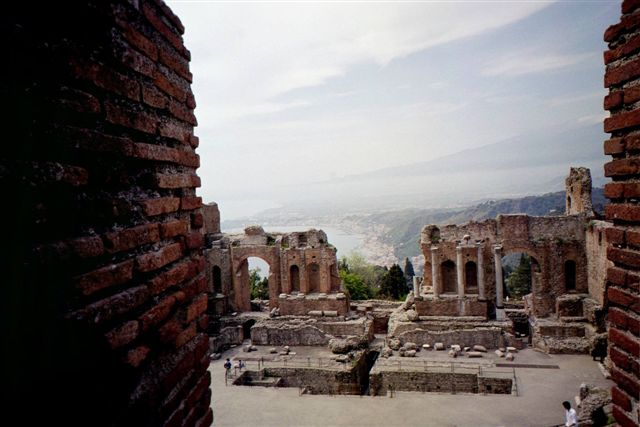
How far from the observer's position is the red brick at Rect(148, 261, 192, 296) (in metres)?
2.79

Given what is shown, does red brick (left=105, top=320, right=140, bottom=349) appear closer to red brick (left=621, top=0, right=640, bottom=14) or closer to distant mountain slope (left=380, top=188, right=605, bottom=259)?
red brick (left=621, top=0, right=640, bottom=14)

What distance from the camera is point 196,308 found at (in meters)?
3.42

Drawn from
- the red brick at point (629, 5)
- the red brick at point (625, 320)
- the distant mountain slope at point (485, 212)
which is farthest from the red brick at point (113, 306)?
the distant mountain slope at point (485, 212)

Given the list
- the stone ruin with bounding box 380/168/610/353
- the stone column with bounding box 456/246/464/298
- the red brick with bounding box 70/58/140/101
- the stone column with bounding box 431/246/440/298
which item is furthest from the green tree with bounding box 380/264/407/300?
the red brick with bounding box 70/58/140/101

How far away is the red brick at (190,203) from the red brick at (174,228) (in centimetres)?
11

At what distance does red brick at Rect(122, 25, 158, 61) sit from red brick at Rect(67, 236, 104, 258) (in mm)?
1190

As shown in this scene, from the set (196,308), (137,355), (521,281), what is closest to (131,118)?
(137,355)

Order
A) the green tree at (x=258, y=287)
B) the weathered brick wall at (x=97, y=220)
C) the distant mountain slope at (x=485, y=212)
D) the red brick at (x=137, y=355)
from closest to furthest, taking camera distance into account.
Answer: the weathered brick wall at (x=97, y=220) → the red brick at (x=137, y=355) → the green tree at (x=258, y=287) → the distant mountain slope at (x=485, y=212)

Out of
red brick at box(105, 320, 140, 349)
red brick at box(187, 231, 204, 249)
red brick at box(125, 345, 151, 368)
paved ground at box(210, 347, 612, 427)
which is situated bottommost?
paved ground at box(210, 347, 612, 427)

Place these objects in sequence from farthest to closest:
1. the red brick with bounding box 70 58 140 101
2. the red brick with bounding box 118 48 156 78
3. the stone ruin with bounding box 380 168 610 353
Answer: the stone ruin with bounding box 380 168 610 353, the red brick with bounding box 118 48 156 78, the red brick with bounding box 70 58 140 101

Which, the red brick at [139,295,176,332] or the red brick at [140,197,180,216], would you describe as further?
the red brick at [140,197,180,216]

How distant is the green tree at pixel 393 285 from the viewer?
4119cm

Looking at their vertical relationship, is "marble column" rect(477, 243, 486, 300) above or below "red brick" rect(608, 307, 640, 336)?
below

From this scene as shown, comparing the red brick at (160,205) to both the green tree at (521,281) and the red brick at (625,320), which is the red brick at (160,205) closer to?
the red brick at (625,320)
